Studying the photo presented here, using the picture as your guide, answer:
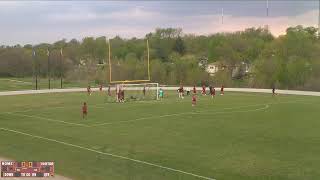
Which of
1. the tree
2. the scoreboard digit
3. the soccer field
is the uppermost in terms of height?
the tree

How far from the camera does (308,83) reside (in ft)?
281

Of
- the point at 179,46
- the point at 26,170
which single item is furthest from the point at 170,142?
the point at 179,46

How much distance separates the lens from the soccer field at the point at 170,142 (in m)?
17.4

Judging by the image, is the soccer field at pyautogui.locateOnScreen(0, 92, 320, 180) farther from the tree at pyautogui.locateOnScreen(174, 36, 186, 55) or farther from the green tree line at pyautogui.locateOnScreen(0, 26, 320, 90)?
the tree at pyautogui.locateOnScreen(174, 36, 186, 55)

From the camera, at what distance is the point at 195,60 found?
351ft

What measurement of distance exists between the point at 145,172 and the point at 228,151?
5475 mm

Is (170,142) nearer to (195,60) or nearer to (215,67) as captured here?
(195,60)

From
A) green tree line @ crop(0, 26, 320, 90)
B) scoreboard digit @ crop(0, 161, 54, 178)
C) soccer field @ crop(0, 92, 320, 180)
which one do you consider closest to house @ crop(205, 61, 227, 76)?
green tree line @ crop(0, 26, 320, 90)

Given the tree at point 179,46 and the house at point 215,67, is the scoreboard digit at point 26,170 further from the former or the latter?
the tree at point 179,46

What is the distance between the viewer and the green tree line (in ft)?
308

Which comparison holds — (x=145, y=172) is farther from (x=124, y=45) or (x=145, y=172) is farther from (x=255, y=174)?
(x=124, y=45)

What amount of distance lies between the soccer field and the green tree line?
162 feet

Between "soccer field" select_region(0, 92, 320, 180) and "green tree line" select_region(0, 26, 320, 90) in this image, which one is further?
"green tree line" select_region(0, 26, 320, 90)

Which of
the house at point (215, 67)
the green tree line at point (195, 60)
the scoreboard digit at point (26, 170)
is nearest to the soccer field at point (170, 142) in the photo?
the scoreboard digit at point (26, 170)
